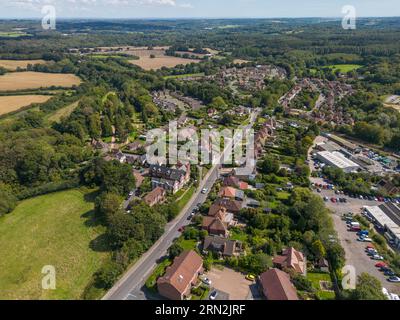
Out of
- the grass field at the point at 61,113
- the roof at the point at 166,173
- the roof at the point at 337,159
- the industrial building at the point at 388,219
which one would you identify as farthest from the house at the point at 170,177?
the grass field at the point at 61,113

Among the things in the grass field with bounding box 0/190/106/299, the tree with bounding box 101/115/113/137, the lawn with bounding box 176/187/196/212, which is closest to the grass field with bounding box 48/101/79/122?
the tree with bounding box 101/115/113/137

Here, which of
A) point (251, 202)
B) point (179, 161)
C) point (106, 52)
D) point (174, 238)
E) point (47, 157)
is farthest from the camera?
point (106, 52)

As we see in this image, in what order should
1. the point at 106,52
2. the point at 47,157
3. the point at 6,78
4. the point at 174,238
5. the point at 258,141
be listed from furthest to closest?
the point at 106,52 → the point at 6,78 → the point at 258,141 → the point at 47,157 → the point at 174,238

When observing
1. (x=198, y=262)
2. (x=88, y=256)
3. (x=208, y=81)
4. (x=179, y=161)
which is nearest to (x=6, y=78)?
(x=208, y=81)

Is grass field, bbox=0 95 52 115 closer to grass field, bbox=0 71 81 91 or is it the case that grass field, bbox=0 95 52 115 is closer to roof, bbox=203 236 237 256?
grass field, bbox=0 71 81 91

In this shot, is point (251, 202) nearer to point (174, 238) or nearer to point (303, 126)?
point (174, 238)

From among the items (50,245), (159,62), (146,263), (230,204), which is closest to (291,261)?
(230,204)

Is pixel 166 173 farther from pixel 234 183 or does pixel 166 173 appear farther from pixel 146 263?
pixel 146 263
